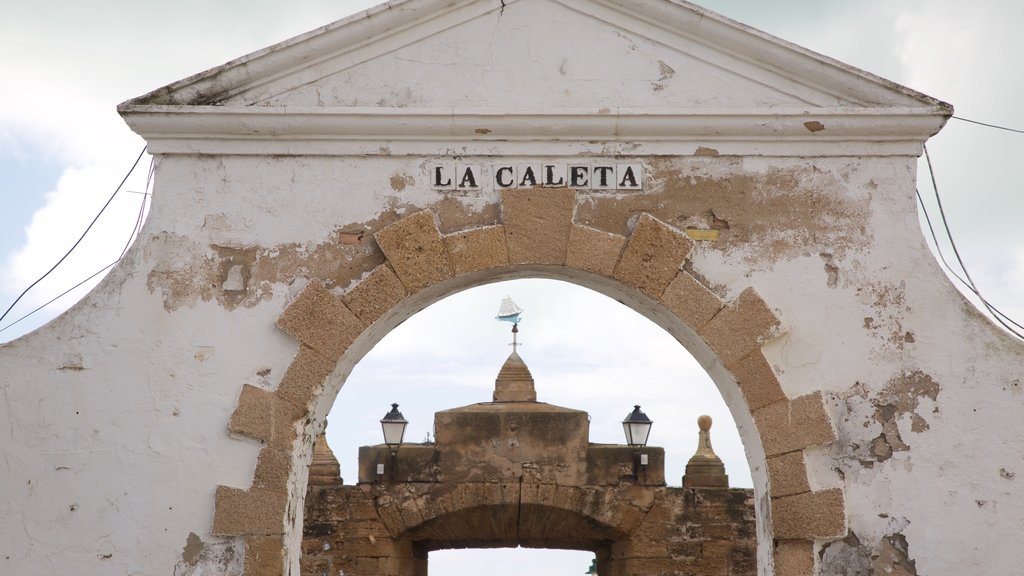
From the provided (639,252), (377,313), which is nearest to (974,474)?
(639,252)

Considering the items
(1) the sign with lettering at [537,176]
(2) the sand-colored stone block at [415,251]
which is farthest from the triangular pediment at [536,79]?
(2) the sand-colored stone block at [415,251]

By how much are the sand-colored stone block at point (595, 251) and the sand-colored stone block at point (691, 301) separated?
336mm

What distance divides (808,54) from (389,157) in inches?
92.0

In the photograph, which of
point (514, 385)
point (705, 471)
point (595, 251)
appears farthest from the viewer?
point (514, 385)

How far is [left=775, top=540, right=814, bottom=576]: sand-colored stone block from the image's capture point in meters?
6.43

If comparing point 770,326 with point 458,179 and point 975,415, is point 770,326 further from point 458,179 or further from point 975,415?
point 458,179

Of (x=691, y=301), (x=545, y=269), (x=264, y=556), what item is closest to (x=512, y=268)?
(x=545, y=269)

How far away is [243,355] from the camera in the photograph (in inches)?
264

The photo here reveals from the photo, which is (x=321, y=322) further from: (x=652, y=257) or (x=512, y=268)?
(x=652, y=257)

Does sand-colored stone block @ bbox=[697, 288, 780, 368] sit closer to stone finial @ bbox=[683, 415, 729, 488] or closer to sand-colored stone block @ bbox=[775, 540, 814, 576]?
sand-colored stone block @ bbox=[775, 540, 814, 576]

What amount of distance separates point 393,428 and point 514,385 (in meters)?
1.70

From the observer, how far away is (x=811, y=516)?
644cm

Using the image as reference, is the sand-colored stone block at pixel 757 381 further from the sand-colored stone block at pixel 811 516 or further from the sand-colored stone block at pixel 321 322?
the sand-colored stone block at pixel 321 322

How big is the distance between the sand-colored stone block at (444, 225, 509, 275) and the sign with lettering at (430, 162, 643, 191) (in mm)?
286
